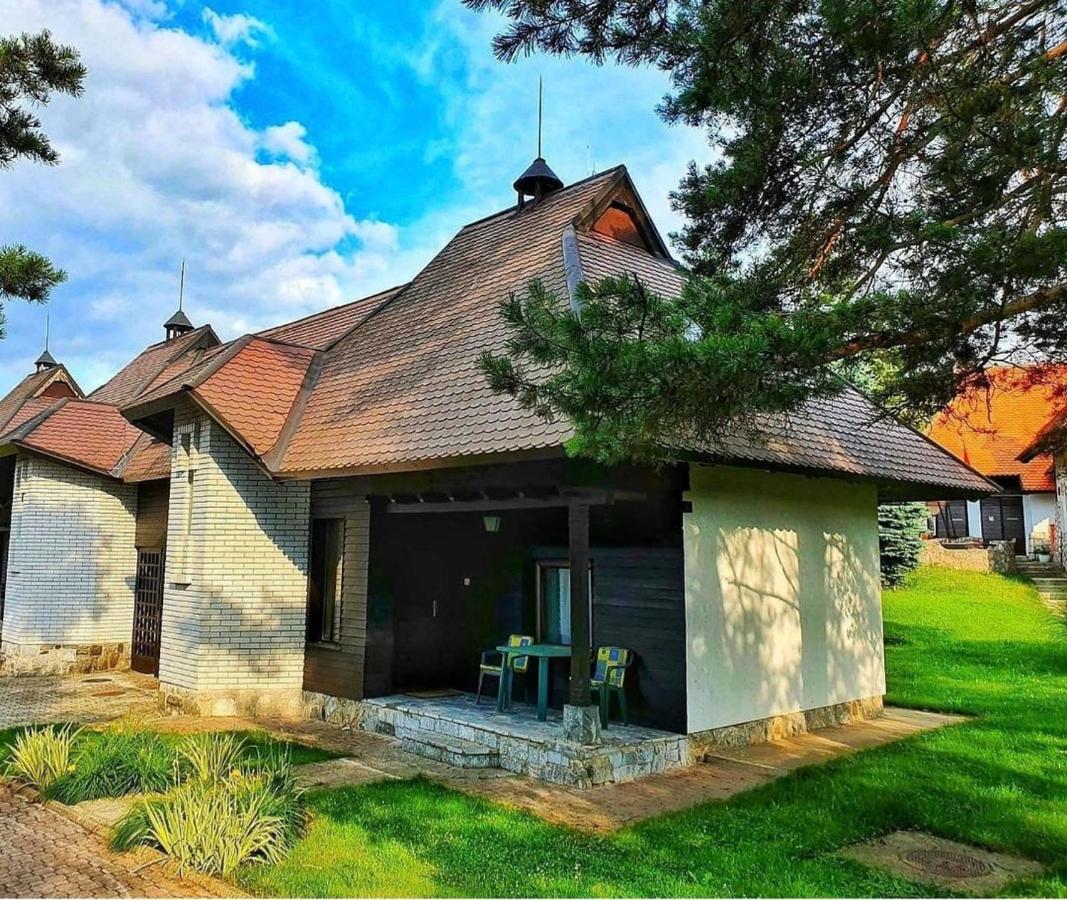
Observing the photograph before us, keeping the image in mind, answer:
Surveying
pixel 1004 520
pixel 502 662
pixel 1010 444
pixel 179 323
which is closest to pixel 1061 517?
pixel 1004 520

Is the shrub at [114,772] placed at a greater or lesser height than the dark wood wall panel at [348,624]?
lesser

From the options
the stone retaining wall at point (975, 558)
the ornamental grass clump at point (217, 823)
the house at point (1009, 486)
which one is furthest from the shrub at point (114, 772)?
the house at point (1009, 486)

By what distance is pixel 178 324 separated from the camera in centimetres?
2008

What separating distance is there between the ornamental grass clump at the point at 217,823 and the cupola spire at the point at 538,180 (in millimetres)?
9491

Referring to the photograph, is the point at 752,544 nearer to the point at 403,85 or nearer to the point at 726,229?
the point at 726,229

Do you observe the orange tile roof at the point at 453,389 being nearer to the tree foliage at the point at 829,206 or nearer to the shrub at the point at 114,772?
the tree foliage at the point at 829,206

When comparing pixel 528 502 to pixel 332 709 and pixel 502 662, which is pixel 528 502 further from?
A: pixel 332 709

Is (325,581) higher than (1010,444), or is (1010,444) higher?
(1010,444)

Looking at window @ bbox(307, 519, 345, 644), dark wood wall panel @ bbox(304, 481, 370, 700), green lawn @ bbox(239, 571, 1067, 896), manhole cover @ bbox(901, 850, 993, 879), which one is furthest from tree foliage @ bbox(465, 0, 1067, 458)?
window @ bbox(307, 519, 345, 644)

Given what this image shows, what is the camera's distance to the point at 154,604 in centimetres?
1344

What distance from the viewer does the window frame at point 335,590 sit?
978cm

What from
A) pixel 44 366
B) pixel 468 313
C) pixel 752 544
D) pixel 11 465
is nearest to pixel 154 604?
pixel 11 465

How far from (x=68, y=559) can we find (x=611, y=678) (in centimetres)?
1046

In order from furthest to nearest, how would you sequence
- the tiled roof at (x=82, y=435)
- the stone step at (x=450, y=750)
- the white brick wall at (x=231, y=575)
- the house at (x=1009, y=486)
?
the house at (x=1009, y=486)
the tiled roof at (x=82, y=435)
the white brick wall at (x=231, y=575)
the stone step at (x=450, y=750)
